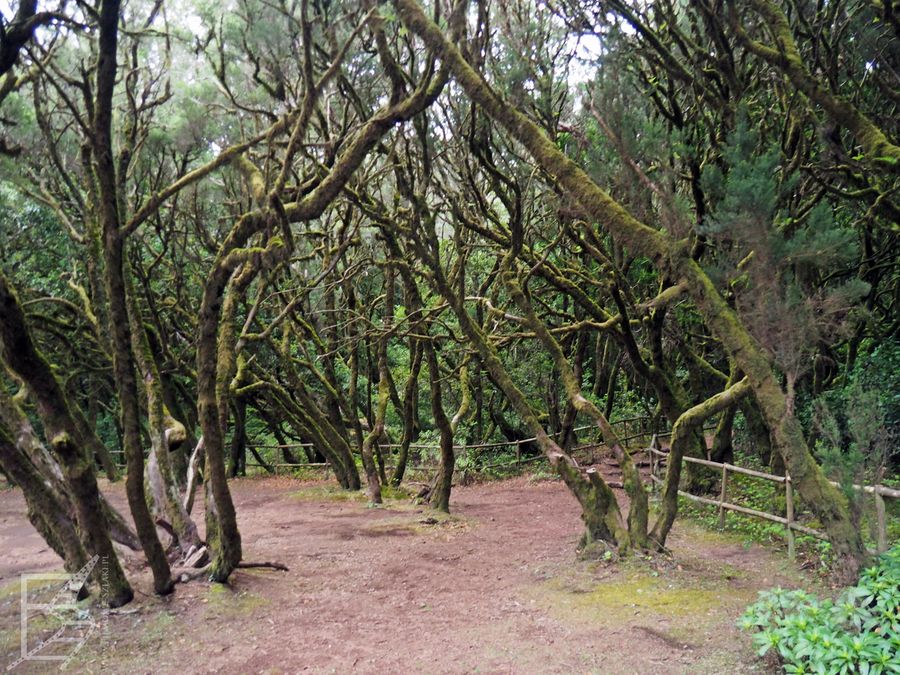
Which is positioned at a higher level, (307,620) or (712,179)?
(712,179)

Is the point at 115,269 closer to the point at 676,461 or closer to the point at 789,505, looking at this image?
the point at 676,461

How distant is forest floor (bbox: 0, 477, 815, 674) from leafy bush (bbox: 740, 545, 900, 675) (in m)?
0.38

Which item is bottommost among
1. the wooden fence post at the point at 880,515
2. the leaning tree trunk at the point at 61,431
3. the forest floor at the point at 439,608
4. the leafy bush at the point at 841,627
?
the forest floor at the point at 439,608

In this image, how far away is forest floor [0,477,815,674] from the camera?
17.4 feet

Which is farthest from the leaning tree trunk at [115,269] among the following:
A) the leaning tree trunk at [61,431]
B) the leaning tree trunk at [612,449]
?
the leaning tree trunk at [612,449]

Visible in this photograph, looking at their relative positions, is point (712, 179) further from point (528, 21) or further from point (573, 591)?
point (528, 21)

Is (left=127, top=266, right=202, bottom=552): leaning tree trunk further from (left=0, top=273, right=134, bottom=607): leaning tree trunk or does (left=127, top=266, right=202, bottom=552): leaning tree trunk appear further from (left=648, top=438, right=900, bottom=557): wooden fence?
(left=648, top=438, right=900, bottom=557): wooden fence

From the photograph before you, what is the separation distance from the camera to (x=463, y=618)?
21.4 ft

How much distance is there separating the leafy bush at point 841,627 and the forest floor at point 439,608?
384 mm

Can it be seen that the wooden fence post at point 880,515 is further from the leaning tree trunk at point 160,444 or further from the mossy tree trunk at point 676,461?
the leaning tree trunk at point 160,444

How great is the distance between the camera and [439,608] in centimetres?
691

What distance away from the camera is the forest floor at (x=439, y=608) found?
532 centimetres

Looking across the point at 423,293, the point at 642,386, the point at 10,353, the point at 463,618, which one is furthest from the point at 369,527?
the point at 642,386

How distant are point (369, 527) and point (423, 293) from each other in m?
9.17
